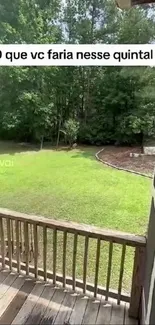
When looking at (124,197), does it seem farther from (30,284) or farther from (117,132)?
(30,284)

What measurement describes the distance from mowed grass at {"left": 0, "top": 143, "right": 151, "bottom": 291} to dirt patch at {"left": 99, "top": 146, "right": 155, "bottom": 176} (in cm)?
12

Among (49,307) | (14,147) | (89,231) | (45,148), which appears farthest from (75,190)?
(49,307)

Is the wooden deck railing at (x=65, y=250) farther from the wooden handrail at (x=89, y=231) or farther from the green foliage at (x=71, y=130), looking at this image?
the green foliage at (x=71, y=130)

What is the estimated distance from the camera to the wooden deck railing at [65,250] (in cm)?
182

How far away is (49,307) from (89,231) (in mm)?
646

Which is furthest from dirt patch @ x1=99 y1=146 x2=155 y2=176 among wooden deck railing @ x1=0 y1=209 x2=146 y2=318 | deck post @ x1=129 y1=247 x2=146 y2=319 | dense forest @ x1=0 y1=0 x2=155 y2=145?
deck post @ x1=129 y1=247 x2=146 y2=319

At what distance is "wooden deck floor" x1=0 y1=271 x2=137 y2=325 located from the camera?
183 centimetres

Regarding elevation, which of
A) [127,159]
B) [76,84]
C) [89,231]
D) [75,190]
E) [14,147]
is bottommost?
[75,190]

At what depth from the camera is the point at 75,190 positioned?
3.53 metres

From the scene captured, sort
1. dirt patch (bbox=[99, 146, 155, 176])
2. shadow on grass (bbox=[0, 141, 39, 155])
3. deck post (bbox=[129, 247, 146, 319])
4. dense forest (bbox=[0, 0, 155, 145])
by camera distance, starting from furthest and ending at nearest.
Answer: shadow on grass (bbox=[0, 141, 39, 155]) → dirt patch (bbox=[99, 146, 155, 176]) → dense forest (bbox=[0, 0, 155, 145]) → deck post (bbox=[129, 247, 146, 319])

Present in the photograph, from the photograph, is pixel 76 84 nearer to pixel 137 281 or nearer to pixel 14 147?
pixel 14 147

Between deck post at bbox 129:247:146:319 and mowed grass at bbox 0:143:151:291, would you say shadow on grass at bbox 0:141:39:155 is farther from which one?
deck post at bbox 129:247:146:319

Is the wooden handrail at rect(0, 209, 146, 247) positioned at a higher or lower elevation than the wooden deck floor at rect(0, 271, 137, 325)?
higher

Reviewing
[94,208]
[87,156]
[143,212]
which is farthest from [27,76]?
[143,212]
